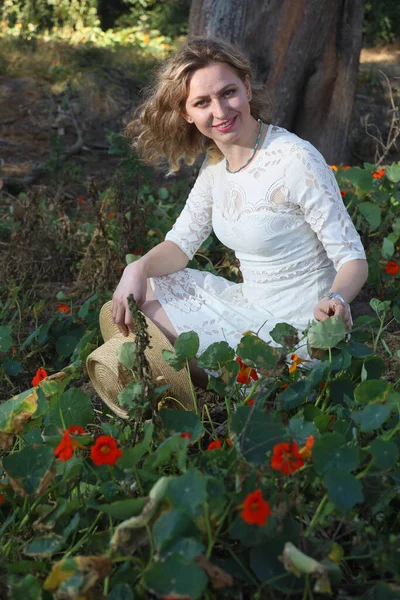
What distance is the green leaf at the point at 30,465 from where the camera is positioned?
1.56 metres

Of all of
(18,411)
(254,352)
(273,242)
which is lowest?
(18,411)

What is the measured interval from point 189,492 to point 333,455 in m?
0.29

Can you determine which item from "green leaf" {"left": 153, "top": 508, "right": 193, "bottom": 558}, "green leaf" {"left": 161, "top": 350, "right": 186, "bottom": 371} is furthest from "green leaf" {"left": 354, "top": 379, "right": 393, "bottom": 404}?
"green leaf" {"left": 153, "top": 508, "right": 193, "bottom": 558}

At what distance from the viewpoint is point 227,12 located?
3.77m

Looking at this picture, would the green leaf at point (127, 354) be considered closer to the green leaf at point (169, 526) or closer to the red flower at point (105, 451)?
the red flower at point (105, 451)

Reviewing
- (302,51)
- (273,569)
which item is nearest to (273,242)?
(273,569)

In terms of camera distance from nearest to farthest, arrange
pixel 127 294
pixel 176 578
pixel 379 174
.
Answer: pixel 176 578 → pixel 127 294 → pixel 379 174

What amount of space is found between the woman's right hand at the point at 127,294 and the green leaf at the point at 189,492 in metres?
0.85

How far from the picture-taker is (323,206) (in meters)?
2.12

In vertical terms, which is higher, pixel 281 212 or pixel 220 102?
pixel 220 102

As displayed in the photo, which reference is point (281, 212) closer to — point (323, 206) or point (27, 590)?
point (323, 206)

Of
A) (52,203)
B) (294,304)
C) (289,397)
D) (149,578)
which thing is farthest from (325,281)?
(52,203)

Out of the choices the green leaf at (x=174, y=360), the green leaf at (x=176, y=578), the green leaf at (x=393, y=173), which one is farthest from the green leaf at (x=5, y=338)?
the green leaf at (x=393, y=173)

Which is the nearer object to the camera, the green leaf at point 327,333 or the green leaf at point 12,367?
the green leaf at point 327,333
